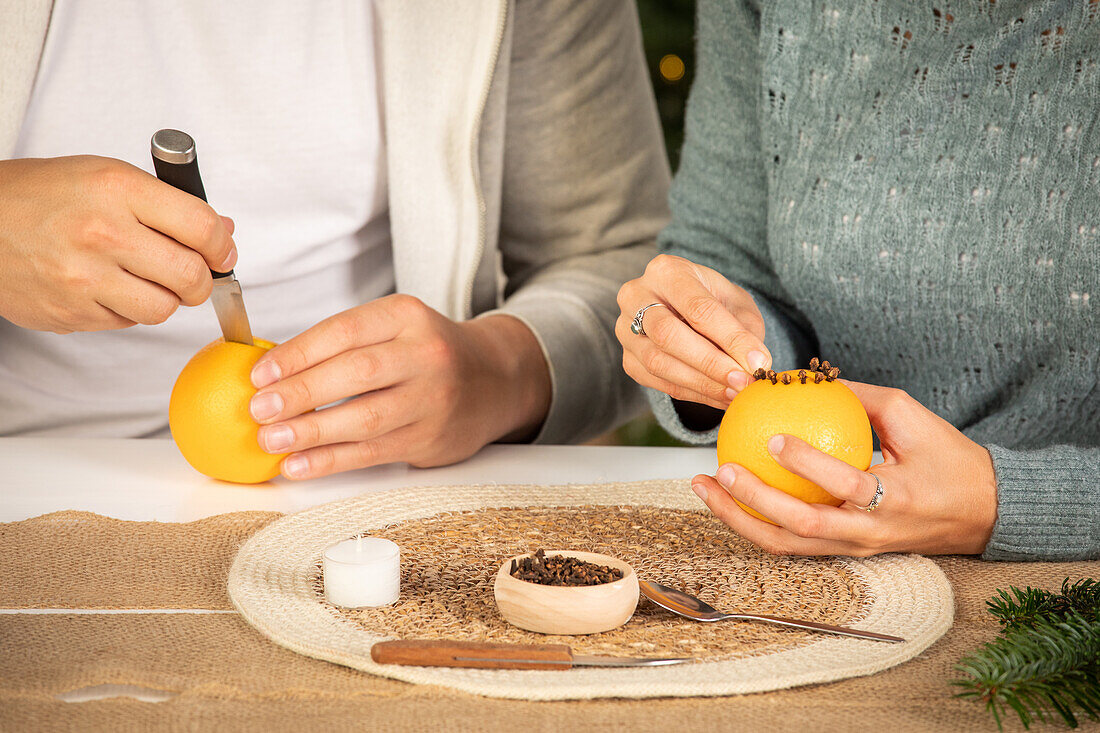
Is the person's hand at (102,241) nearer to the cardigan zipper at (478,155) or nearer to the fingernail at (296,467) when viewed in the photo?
the fingernail at (296,467)

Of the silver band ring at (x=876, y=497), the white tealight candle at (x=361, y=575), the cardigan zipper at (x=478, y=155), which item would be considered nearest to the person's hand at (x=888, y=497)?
the silver band ring at (x=876, y=497)

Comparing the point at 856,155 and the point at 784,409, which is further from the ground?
the point at 856,155

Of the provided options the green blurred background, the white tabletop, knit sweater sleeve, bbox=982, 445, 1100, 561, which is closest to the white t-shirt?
the white tabletop

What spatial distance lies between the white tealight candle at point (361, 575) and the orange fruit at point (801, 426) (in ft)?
1.03

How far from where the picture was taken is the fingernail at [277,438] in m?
0.95

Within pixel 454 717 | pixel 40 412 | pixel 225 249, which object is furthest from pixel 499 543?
pixel 40 412

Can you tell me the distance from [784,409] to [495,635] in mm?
312

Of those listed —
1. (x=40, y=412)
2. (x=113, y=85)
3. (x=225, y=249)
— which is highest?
(x=113, y=85)

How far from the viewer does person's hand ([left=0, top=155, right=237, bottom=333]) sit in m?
0.86

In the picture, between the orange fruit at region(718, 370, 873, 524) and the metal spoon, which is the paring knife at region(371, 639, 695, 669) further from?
the orange fruit at region(718, 370, 873, 524)

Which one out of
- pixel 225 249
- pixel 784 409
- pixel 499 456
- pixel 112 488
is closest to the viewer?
pixel 784 409

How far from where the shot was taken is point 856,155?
110 centimetres

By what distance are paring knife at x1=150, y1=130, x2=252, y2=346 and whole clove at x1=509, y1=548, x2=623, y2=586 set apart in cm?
46

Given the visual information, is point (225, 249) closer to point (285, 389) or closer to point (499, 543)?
point (285, 389)
